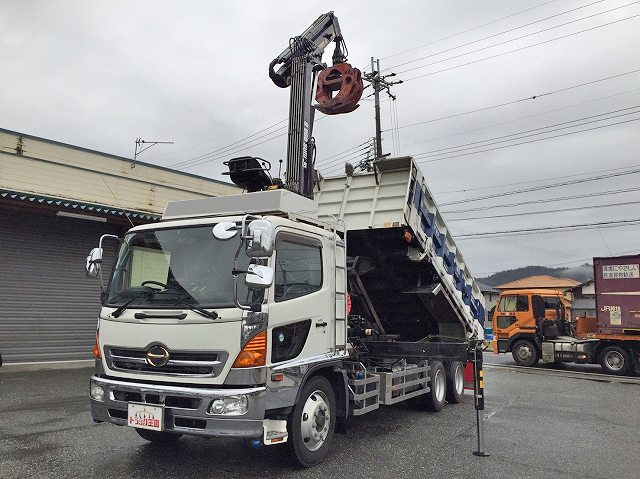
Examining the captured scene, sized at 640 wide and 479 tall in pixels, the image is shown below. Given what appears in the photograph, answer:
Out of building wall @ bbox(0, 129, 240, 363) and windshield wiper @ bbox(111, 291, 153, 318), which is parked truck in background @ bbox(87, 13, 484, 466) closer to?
windshield wiper @ bbox(111, 291, 153, 318)

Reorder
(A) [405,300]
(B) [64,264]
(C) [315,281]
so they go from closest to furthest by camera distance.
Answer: (C) [315,281]
(A) [405,300]
(B) [64,264]

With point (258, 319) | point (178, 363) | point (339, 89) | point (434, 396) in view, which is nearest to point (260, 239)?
point (258, 319)

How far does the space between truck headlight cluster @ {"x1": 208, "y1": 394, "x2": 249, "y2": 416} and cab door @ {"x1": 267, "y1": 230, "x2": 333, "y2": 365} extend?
443mm

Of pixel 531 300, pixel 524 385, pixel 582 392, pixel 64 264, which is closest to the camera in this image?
pixel 582 392

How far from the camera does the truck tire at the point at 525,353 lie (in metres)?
15.2

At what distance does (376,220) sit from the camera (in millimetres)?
6441

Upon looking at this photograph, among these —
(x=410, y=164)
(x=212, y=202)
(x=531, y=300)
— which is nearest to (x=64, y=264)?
(x=212, y=202)

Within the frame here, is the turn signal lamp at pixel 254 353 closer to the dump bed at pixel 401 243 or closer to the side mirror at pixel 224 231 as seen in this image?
the side mirror at pixel 224 231

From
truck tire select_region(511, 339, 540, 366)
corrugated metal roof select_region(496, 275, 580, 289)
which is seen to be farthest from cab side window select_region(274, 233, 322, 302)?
corrugated metal roof select_region(496, 275, 580, 289)

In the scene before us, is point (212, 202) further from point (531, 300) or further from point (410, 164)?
point (531, 300)

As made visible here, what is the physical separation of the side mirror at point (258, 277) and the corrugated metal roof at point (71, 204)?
7.00 m

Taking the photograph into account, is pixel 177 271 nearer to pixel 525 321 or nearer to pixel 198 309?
pixel 198 309

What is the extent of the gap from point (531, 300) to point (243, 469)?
12866 millimetres

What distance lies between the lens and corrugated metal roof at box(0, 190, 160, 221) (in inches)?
392
